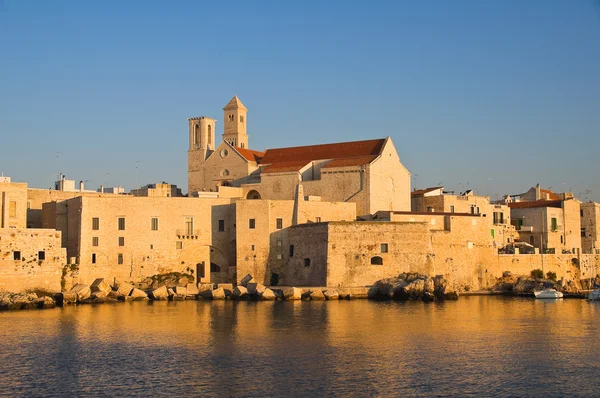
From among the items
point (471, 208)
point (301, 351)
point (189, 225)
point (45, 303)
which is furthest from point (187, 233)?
point (301, 351)

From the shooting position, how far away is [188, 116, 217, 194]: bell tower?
62.6 m

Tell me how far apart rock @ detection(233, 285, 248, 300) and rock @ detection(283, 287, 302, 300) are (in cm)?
269

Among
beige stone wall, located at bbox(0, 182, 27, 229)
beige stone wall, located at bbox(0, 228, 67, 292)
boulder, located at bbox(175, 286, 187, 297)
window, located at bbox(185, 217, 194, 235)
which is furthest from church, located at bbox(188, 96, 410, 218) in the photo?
beige stone wall, located at bbox(0, 228, 67, 292)

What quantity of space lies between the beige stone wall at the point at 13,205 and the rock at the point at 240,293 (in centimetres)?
1303

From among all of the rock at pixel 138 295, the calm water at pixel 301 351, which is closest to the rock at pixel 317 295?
the calm water at pixel 301 351

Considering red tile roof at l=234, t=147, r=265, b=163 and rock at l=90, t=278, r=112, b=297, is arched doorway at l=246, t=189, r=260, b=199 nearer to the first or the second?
red tile roof at l=234, t=147, r=265, b=163

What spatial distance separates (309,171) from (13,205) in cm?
1996

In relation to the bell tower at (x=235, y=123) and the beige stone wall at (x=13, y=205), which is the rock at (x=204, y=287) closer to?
the beige stone wall at (x=13, y=205)

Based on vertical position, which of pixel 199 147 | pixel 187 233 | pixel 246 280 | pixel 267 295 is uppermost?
pixel 199 147

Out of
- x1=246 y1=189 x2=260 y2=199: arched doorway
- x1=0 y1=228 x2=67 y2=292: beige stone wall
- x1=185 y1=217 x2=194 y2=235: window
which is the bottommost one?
x1=0 y1=228 x2=67 y2=292: beige stone wall

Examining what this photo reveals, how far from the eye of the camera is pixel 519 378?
2344 cm

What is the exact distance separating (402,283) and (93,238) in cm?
1840

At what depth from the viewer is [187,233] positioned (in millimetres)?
49438

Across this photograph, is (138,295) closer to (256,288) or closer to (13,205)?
(256,288)
